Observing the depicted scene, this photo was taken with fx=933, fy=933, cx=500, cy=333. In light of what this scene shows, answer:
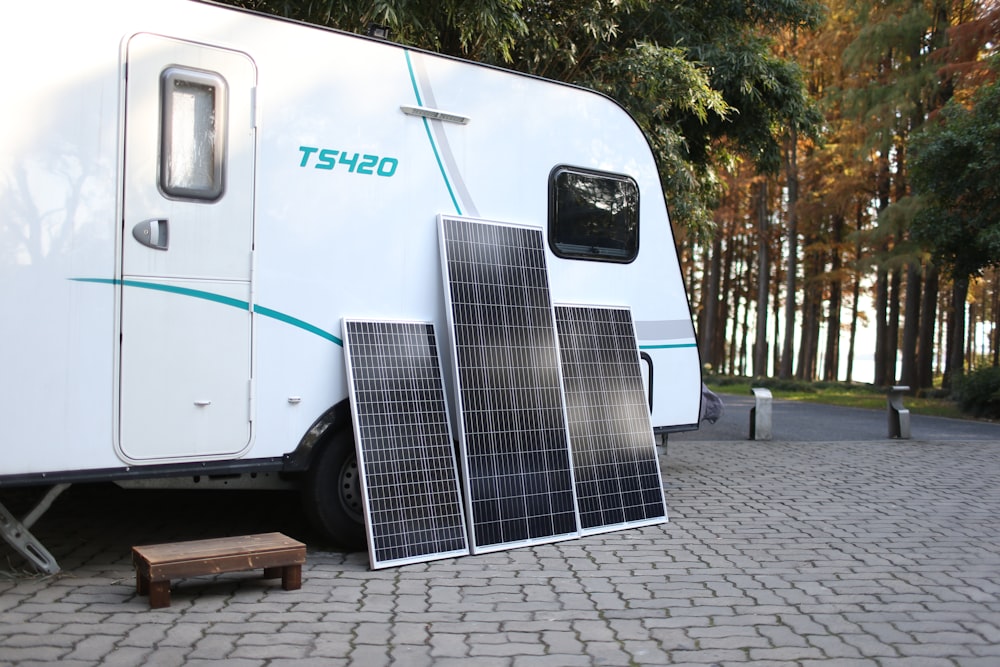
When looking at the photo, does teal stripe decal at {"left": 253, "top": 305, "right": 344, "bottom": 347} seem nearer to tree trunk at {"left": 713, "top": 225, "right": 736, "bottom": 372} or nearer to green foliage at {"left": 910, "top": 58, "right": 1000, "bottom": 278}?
green foliage at {"left": 910, "top": 58, "right": 1000, "bottom": 278}

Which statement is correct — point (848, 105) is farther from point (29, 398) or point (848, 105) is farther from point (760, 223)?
point (29, 398)

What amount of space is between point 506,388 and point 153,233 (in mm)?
2339

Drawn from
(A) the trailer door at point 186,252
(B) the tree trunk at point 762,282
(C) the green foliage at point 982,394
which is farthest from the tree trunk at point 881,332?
(A) the trailer door at point 186,252

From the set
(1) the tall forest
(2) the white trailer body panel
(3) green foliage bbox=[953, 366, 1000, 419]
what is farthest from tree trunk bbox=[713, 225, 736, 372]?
(2) the white trailer body panel

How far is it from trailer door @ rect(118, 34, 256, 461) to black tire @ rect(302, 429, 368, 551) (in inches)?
21.3

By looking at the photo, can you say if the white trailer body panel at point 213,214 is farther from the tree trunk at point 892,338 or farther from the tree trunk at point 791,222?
the tree trunk at point 892,338

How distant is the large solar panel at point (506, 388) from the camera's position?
5754mm

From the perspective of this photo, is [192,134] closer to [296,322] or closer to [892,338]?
[296,322]

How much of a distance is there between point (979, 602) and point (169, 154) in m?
4.77

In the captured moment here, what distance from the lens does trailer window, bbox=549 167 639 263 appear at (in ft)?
21.7

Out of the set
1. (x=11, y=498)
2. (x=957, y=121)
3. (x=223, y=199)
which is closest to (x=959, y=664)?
(x=223, y=199)

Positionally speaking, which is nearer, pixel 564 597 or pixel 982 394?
pixel 564 597

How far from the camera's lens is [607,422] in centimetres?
655

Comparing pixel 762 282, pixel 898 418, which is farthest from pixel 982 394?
pixel 762 282
